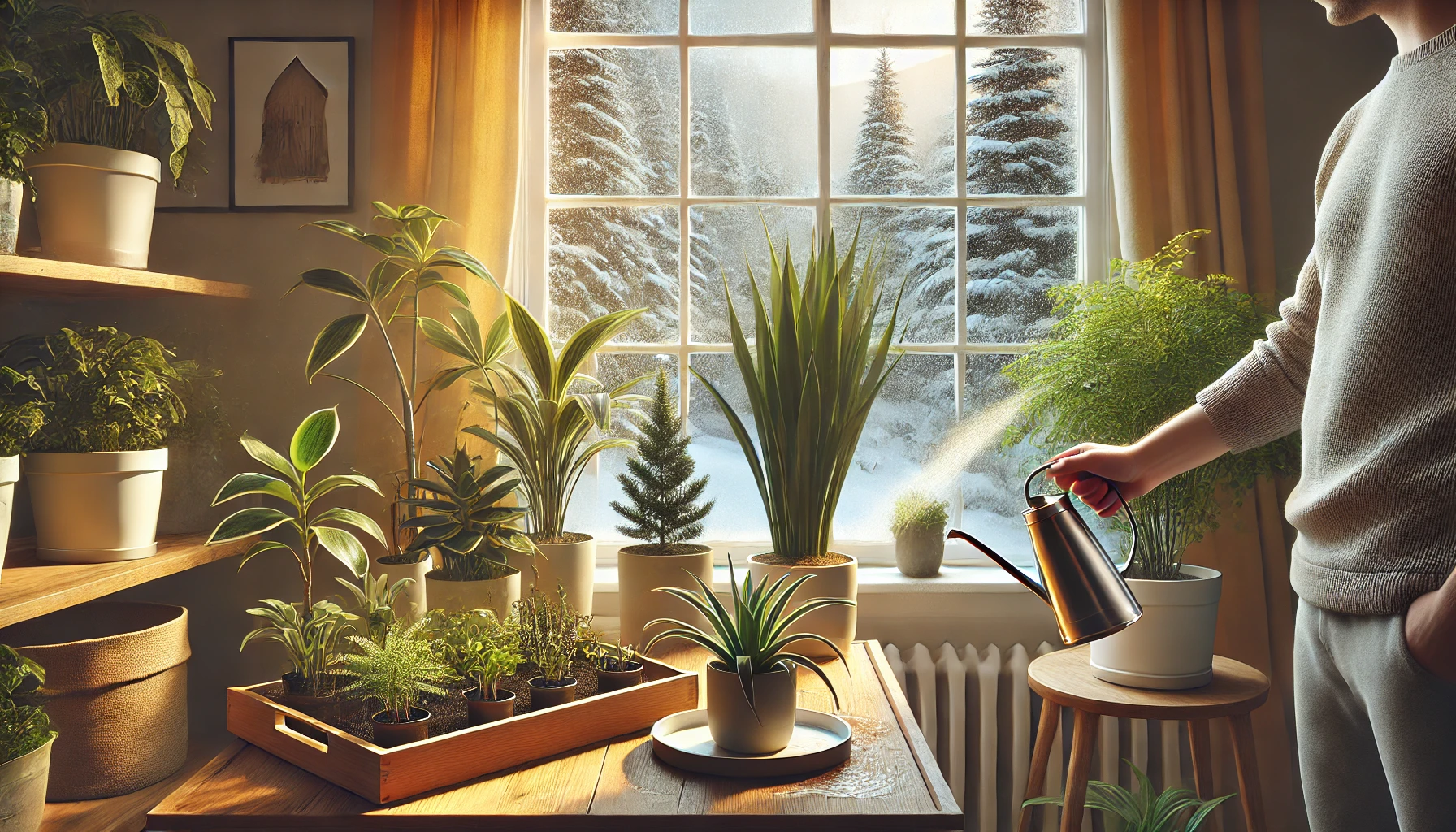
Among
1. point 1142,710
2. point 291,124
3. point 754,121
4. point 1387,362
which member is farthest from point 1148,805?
point 291,124

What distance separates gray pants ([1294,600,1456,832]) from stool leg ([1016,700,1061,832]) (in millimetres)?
766

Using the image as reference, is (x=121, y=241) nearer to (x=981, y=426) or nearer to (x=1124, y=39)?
(x=981, y=426)

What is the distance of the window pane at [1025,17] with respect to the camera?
248cm

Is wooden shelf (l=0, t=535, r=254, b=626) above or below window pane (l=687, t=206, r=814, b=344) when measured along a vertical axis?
below

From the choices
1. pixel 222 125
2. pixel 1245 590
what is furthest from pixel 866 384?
pixel 222 125

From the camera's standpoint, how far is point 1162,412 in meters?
1.84

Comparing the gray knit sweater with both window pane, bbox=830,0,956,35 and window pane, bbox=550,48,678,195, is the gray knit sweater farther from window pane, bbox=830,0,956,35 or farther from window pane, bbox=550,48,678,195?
window pane, bbox=550,48,678,195

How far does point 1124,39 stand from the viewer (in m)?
2.24

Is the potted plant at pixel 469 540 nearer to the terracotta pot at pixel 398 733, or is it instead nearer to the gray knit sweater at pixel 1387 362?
the terracotta pot at pixel 398 733

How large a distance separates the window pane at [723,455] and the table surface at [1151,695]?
84 centimetres

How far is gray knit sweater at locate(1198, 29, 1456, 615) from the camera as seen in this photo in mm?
952

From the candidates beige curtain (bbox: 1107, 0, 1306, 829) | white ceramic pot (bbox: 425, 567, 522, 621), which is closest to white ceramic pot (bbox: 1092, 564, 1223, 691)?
beige curtain (bbox: 1107, 0, 1306, 829)

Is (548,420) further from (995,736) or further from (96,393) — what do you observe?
(995,736)

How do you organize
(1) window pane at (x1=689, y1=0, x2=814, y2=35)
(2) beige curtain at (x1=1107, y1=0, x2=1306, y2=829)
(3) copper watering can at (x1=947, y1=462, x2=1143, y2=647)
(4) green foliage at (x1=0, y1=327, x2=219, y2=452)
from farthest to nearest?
(1) window pane at (x1=689, y1=0, x2=814, y2=35) < (2) beige curtain at (x1=1107, y1=0, x2=1306, y2=829) < (4) green foliage at (x1=0, y1=327, x2=219, y2=452) < (3) copper watering can at (x1=947, y1=462, x2=1143, y2=647)
